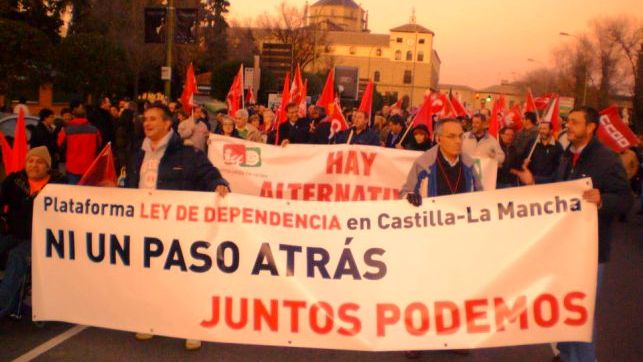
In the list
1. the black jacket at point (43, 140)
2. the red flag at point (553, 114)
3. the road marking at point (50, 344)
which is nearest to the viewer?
the road marking at point (50, 344)

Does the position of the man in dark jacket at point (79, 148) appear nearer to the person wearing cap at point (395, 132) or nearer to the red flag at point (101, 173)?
the red flag at point (101, 173)

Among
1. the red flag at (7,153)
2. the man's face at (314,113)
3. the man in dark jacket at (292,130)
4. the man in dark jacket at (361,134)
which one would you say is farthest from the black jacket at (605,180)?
the man's face at (314,113)

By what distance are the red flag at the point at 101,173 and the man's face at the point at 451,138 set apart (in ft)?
8.72

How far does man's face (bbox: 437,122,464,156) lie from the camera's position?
5.48m

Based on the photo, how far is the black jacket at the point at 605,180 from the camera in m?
4.68

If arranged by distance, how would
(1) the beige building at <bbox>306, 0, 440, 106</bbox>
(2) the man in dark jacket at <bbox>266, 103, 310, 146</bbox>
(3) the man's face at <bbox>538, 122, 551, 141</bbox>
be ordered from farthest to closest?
(1) the beige building at <bbox>306, 0, 440, 106</bbox> → (2) the man in dark jacket at <bbox>266, 103, 310, 146</bbox> → (3) the man's face at <bbox>538, 122, 551, 141</bbox>

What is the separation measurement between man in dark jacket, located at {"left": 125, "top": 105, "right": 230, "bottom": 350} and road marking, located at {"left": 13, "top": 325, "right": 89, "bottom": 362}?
576mm

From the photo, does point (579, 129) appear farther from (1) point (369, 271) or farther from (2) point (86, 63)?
(2) point (86, 63)

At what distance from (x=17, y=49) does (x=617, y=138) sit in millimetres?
28619

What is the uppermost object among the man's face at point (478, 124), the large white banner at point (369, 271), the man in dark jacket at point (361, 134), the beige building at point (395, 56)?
the beige building at point (395, 56)

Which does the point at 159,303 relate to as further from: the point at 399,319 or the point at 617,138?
the point at 617,138

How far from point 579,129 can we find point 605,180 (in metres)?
0.38

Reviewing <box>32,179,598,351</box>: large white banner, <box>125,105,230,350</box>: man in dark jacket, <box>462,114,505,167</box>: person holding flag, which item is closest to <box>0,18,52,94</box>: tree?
<box>462,114,505,167</box>: person holding flag

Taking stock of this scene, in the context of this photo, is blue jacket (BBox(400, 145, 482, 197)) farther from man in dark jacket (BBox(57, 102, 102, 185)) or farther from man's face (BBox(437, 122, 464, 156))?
man in dark jacket (BBox(57, 102, 102, 185))
